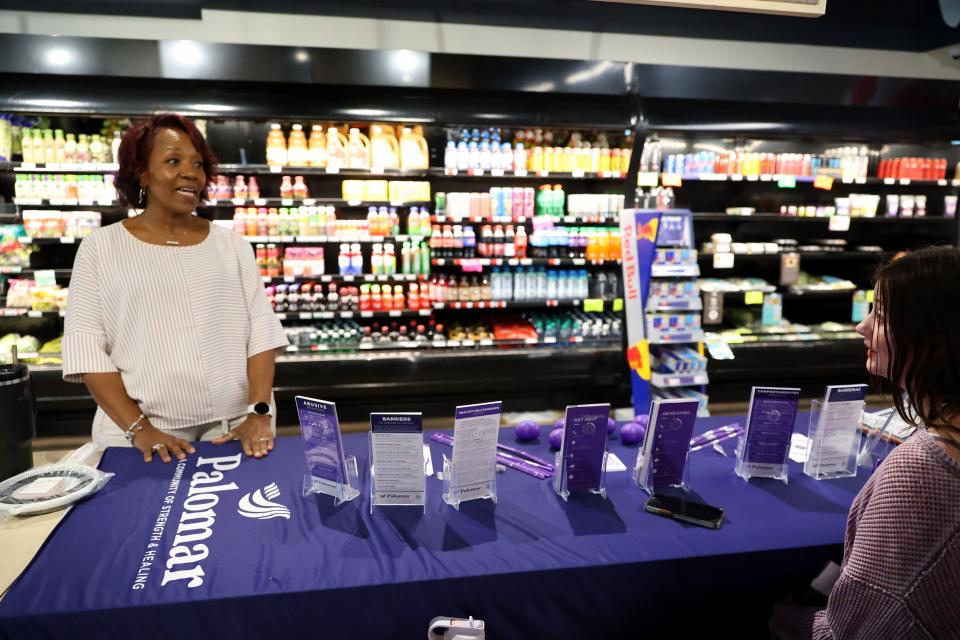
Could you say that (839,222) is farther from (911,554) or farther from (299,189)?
(911,554)

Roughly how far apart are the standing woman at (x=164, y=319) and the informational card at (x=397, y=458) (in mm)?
548

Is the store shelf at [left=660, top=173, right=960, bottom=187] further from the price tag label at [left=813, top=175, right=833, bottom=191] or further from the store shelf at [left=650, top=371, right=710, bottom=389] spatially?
the store shelf at [left=650, top=371, right=710, bottom=389]

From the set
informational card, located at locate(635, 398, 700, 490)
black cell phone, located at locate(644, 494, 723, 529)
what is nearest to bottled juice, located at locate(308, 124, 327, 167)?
informational card, located at locate(635, 398, 700, 490)

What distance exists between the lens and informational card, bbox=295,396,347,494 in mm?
1622

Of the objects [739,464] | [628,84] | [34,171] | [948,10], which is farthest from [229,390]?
[948,10]

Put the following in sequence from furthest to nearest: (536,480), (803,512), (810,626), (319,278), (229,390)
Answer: (319,278), (229,390), (536,480), (803,512), (810,626)

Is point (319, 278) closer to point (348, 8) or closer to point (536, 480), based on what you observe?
point (348, 8)

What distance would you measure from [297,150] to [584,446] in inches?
135

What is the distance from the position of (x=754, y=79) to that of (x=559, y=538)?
4344 mm

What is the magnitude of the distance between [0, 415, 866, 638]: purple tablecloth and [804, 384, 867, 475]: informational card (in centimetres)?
13

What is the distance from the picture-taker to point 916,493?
1.04 m

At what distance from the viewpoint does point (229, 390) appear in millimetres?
2100

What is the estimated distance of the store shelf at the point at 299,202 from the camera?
13.9 feet

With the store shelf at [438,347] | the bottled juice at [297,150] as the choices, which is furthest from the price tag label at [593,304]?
the bottled juice at [297,150]
